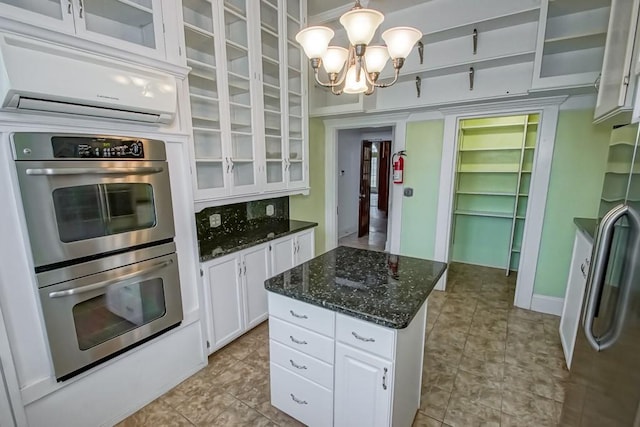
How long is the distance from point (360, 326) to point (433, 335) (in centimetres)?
164

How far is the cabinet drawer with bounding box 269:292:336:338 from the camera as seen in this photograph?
1.39 meters

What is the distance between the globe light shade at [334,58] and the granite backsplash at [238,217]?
153 cm

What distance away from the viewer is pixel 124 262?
1605mm

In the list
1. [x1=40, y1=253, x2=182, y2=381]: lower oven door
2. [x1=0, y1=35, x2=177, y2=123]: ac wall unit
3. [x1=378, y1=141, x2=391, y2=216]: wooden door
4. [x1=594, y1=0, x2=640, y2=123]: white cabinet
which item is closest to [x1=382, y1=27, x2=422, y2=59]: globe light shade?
[x1=594, y1=0, x2=640, y2=123]: white cabinet

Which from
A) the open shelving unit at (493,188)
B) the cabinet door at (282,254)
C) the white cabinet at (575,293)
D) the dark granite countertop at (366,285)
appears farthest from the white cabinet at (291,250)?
the white cabinet at (575,293)

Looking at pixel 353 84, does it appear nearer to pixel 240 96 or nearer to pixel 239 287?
pixel 240 96

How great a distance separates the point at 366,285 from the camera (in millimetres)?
1500

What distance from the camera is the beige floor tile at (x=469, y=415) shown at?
1691 millimetres

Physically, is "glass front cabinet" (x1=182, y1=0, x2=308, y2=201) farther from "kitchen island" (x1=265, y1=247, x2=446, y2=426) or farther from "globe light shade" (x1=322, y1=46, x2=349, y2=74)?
"kitchen island" (x1=265, y1=247, x2=446, y2=426)

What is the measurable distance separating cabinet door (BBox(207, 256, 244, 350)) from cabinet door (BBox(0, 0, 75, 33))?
1519 millimetres

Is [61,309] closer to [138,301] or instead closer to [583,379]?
[138,301]

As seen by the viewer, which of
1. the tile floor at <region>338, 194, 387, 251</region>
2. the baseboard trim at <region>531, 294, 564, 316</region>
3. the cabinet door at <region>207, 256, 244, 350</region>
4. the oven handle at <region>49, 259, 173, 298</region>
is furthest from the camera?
the tile floor at <region>338, 194, 387, 251</region>

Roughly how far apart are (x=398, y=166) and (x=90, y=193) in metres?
2.93

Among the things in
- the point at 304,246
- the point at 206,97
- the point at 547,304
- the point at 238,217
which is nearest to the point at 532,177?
the point at 547,304
